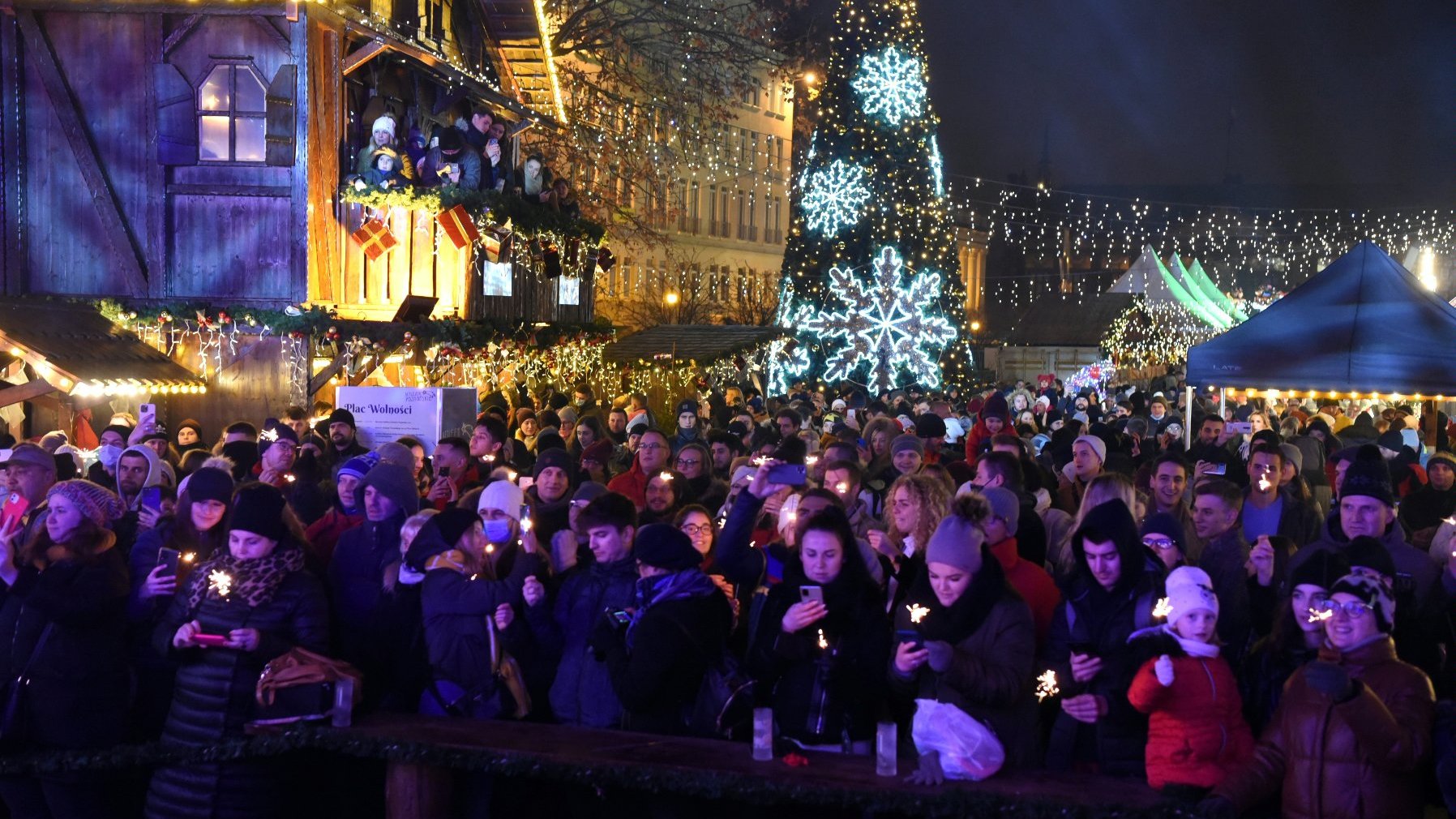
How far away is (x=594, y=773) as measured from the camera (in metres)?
5.73

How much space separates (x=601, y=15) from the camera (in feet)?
96.9

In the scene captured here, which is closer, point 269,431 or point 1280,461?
point 1280,461

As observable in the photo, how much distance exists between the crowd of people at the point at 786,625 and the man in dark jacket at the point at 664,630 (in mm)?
11

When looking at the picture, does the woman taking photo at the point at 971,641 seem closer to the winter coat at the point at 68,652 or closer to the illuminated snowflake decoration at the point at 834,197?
the winter coat at the point at 68,652

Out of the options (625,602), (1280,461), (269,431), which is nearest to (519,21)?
(269,431)

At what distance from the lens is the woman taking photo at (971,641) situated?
5.43m

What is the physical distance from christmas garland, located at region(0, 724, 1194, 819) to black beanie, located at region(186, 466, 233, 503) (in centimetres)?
124

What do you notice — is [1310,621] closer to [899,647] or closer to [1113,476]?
[899,647]

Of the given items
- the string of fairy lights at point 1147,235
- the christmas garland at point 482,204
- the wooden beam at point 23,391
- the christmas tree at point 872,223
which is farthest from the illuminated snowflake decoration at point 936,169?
the string of fairy lights at point 1147,235

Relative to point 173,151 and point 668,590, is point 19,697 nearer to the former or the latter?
point 668,590

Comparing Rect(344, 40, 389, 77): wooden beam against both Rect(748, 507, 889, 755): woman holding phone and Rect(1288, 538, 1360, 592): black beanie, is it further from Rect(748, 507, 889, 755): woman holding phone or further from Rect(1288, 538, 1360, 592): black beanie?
Rect(1288, 538, 1360, 592): black beanie

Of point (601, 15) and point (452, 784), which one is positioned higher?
point (601, 15)

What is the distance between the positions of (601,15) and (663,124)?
8.18 ft

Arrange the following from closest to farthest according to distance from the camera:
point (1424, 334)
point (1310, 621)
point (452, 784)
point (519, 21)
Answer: point (1310, 621) → point (452, 784) → point (1424, 334) → point (519, 21)
